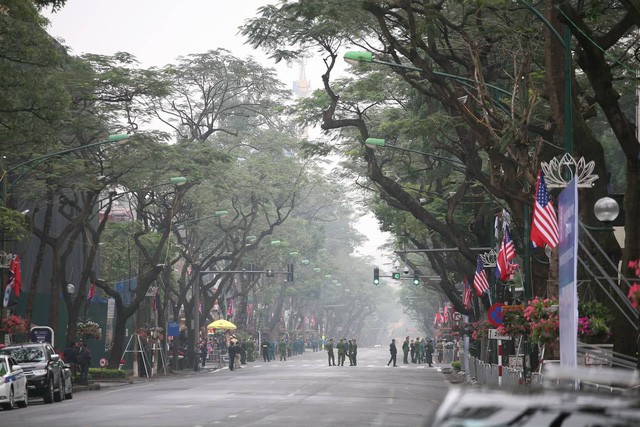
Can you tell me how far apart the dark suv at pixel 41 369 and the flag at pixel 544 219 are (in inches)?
656

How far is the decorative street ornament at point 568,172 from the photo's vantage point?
75.7 feet

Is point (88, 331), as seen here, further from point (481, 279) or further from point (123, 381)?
point (481, 279)

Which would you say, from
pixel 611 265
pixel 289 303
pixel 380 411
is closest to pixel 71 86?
pixel 380 411

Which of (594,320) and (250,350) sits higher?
(594,320)

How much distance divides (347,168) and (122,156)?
1414 centimetres

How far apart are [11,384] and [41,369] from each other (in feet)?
12.5

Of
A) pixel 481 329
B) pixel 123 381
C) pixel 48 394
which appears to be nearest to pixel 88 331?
pixel 123 381

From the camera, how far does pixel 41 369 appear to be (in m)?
35.4

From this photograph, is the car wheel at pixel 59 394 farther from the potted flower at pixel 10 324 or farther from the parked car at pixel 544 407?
the parked car at pixel 544 407

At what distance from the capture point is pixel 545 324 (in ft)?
77.7

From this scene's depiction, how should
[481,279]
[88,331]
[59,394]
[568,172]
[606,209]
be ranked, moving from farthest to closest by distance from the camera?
[88,331] < [481,279] < [59,394] < [568,172] < [606,209]

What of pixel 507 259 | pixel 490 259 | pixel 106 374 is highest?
pixel 490 259

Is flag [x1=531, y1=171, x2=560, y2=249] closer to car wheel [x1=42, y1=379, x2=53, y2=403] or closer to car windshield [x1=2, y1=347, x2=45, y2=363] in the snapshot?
car wheel [x1=42, y1=379, x2=53, y2=403]

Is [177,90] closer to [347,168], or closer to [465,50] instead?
[347,168]
